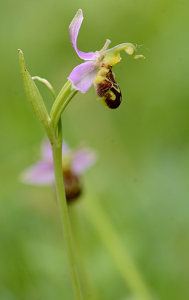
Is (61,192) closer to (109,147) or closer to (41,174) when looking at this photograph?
(41,174)

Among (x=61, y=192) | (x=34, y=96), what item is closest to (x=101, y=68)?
(x=34, y=96)

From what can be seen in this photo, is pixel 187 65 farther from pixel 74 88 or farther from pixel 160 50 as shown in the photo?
pixel 74 88

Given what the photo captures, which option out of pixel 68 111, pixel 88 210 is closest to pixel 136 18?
pixel 68 111

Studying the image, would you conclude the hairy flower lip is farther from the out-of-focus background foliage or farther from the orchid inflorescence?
the orchid inflorescence

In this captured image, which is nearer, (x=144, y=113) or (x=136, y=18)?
(x=144, y=113)

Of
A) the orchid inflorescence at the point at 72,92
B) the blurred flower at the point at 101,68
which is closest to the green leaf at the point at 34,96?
the orchid inflorescence at the point at 72,92

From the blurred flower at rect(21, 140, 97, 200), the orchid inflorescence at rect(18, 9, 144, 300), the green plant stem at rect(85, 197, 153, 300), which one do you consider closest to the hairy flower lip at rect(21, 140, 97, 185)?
the blurred flower at rect(21, 140, 97, 200)
